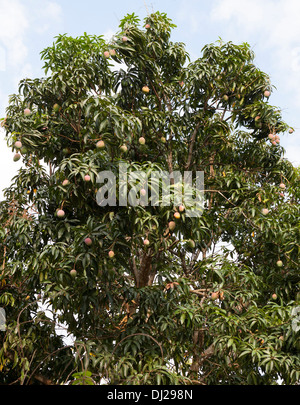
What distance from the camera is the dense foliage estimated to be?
2.96 m

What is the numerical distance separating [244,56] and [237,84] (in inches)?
10.1

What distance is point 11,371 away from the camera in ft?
13.2

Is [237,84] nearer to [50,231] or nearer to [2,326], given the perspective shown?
[50,231]

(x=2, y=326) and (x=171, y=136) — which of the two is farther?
(x=171, y=136)

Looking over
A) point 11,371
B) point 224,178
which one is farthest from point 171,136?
point 11,371

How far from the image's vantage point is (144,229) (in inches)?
118

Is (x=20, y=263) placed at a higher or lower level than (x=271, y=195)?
lower

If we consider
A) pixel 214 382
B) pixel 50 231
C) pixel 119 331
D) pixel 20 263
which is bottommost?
pixel 214 382

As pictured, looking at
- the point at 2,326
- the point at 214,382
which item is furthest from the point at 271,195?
the point at 2,326

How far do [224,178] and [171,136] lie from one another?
2.05 ft

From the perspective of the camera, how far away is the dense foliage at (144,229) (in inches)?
116
